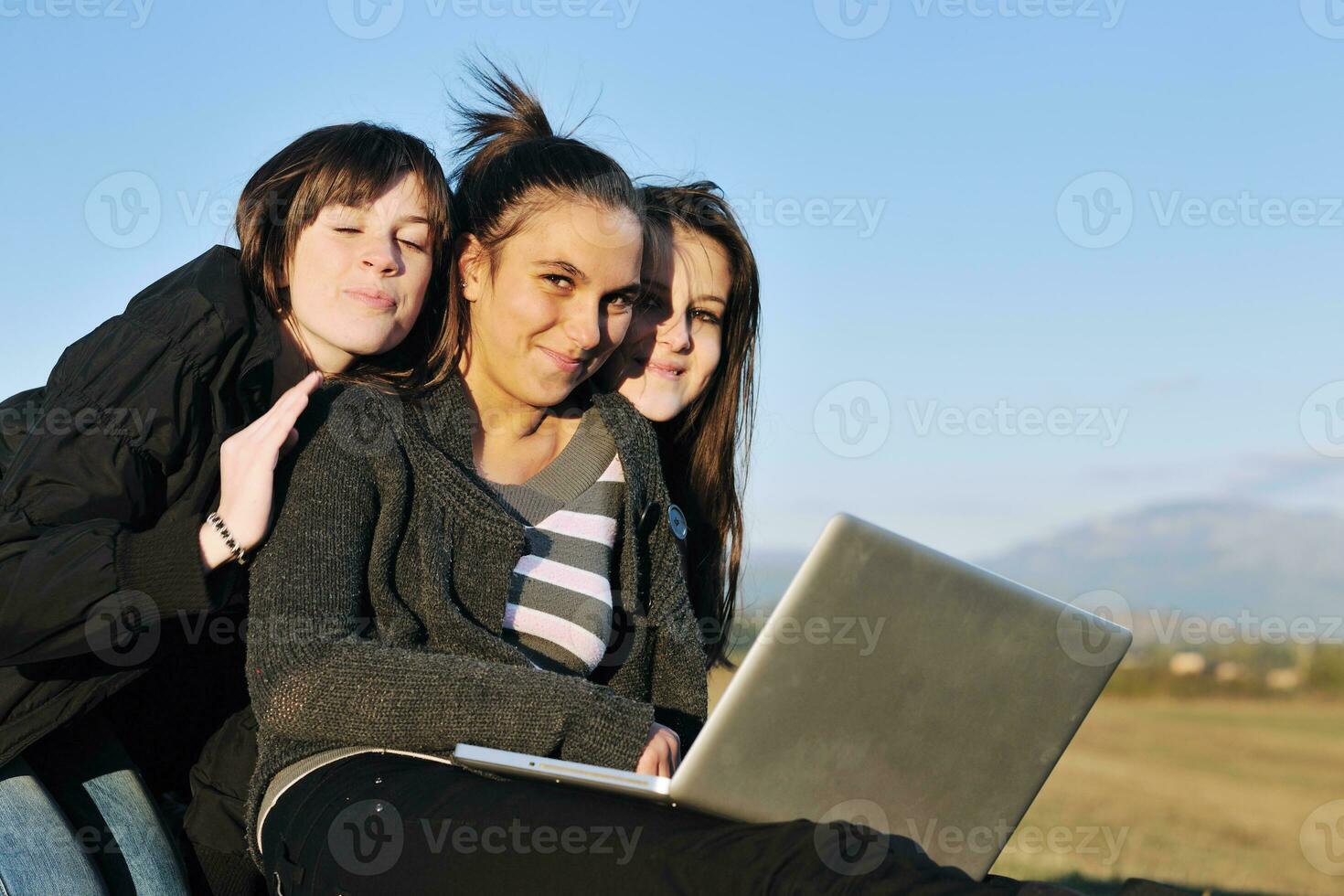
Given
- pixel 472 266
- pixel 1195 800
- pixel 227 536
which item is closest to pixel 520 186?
pixel 472 266

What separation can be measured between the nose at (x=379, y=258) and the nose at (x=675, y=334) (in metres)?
0.91

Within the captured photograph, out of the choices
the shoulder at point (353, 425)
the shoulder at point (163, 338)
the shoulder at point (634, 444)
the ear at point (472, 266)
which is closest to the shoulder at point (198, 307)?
the shoulder at point (163, 338)

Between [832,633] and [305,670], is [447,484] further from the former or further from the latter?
[832,633]

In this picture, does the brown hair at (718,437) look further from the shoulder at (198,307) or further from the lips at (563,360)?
the shoulder at (198,307)

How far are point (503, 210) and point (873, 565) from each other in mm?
1527

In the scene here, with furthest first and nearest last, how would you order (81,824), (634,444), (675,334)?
1. (675,334)
2. (634,444)
3. (81,824)

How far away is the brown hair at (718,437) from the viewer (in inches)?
146

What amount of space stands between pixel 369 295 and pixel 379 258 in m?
0.09

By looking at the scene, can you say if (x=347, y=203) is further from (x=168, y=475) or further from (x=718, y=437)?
(x=718, y=437)

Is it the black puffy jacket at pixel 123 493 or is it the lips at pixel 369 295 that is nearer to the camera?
Answer: the black puffy jacket at pixel 123 493

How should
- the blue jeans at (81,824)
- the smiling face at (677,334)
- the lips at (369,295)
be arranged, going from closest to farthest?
the blue jeans at (81,824) → the lips at (369,295) → the smiling face at (677,334)

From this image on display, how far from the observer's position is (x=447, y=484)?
2.69 metres

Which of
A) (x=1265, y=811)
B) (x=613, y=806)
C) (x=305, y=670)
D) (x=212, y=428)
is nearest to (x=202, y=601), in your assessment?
(x=305, y=670)

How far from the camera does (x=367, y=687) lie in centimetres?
229
